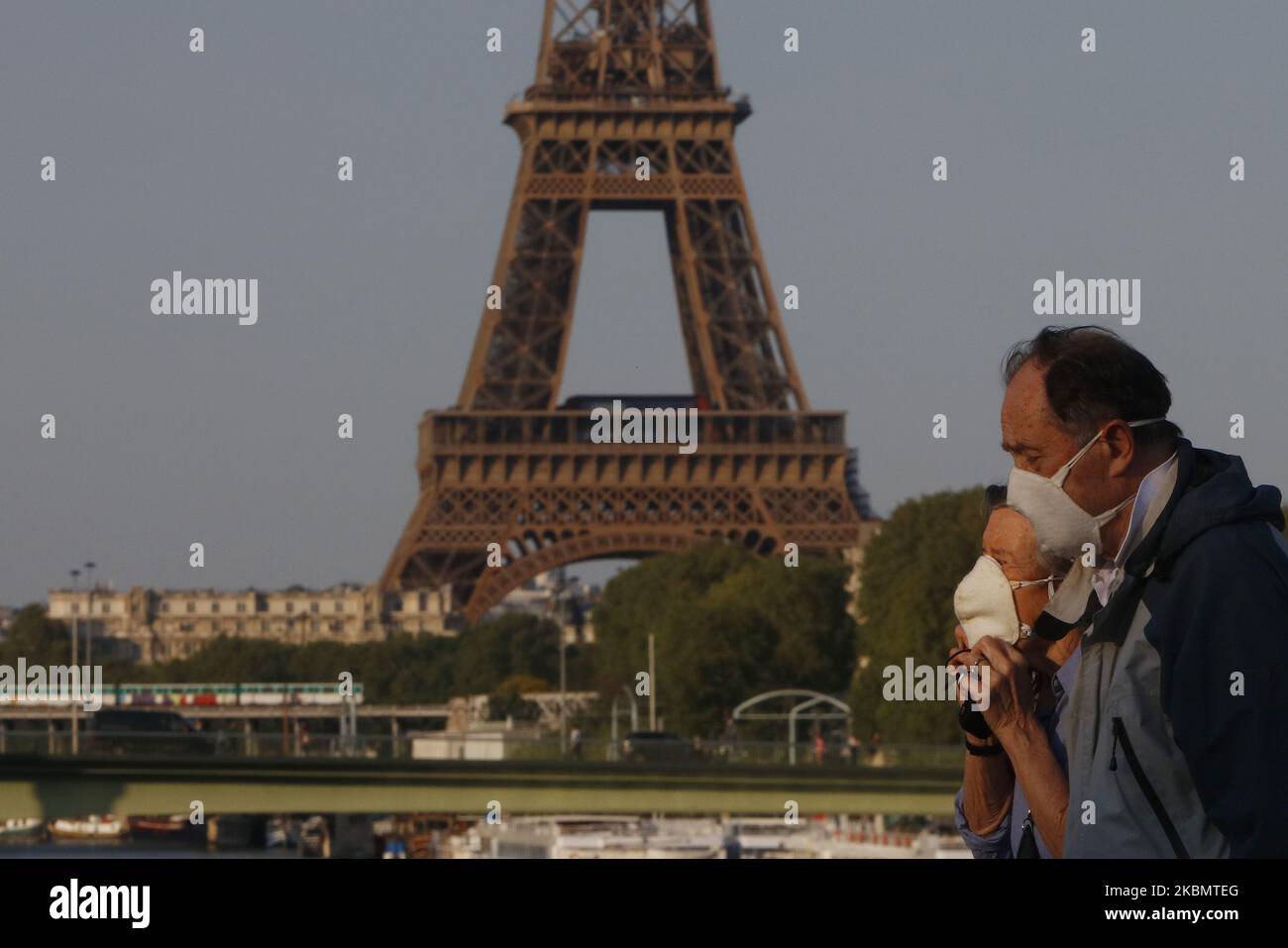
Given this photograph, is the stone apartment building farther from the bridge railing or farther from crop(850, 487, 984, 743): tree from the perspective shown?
the bridge railing

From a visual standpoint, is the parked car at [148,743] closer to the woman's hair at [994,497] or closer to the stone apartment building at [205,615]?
the woman's hair at [994,497]

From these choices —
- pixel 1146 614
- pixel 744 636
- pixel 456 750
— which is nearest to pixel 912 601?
pixel 744 636

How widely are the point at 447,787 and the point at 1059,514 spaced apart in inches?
1292

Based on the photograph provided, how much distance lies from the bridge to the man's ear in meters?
30.2

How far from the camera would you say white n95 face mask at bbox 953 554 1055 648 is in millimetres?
4141

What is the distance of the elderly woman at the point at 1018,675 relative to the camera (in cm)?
412

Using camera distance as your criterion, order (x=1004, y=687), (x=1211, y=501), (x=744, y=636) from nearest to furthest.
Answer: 1. (x=1211, y=501)
2. (x=1004, y=687)
3. (x=744, y=636)

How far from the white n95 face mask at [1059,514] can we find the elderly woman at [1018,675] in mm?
34

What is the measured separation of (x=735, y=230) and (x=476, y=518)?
1150 cm

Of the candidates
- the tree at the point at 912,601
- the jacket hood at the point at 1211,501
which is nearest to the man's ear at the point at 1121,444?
the jacket hood at the point at 1211,501

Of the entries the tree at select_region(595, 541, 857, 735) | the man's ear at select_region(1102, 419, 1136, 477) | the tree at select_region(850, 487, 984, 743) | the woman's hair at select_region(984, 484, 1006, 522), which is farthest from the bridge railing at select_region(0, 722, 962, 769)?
the tree at select_region(595, 541, 857, 735)

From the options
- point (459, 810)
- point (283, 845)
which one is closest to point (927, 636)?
point (459, 810)

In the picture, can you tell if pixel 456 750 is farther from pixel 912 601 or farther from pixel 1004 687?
pixel 1004 687

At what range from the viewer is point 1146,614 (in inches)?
151
